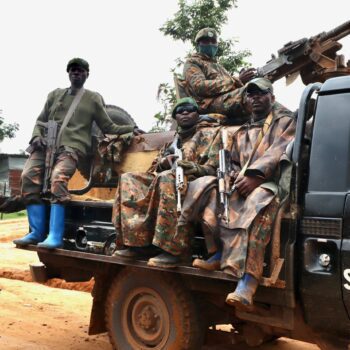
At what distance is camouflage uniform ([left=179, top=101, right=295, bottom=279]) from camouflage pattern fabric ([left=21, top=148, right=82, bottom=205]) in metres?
1.86

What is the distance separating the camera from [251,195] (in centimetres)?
368

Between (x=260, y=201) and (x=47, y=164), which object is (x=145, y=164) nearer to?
(x=47, y=164)

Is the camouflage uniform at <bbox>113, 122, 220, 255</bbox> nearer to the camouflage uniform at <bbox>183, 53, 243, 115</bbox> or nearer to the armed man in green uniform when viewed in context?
the camouflage uniform at <bbox>183, 53, 243, 115</bbox>

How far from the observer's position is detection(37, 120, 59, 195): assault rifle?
556 cm

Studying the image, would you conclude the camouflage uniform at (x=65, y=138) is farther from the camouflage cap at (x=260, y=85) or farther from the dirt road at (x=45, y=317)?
the camouflage cap at (x=260, y=85)

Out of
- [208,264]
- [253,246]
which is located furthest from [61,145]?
[253,246]

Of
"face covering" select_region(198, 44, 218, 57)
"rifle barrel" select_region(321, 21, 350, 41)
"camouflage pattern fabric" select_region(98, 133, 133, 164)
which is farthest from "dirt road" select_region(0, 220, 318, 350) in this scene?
"rifle barrel" select_region(321, 21, 350, 41)

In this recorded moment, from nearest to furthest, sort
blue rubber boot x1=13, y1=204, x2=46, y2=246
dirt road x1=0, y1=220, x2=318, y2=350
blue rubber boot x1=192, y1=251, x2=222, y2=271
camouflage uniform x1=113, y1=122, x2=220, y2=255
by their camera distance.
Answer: blue rubber boot x1=192, y1=251, x2=222, y2=271
camouflage uniform x1=113, y1=122, x2=220, y2=255
blue rubber boot x1=13, y1=204, x2=46, y2=246
dirt road x1=0, y1=220, x2=318, y2=350

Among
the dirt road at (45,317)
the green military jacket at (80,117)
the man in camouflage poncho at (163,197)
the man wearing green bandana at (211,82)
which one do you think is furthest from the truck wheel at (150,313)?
the man wearing green bandana at (211,82)

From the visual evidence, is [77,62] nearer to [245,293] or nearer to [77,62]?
[77,62]

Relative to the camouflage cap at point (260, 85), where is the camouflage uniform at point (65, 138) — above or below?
below

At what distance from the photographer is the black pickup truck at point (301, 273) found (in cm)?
339

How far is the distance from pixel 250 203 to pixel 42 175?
9.10ft

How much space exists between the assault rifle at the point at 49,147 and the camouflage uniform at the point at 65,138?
52 millimetres
